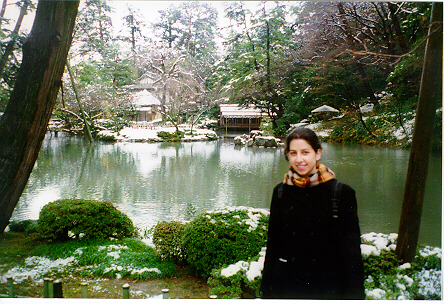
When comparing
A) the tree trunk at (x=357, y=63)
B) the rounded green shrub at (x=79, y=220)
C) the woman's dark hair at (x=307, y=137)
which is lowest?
the rounded green shrub at (x=79, y=220)

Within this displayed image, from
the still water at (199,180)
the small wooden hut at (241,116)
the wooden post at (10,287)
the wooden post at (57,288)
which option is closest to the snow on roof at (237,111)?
the small wooden hut at (241,116)

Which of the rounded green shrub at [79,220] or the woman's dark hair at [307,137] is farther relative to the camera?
the rounded green shrub at [79,220]

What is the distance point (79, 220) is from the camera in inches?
116

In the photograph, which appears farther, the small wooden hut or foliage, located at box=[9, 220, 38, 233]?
the small wooden hut

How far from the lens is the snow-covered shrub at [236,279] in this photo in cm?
216

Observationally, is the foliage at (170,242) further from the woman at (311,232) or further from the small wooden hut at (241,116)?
the small wooden hut at (241,116)

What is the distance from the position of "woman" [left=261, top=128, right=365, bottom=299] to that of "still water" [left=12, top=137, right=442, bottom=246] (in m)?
1.22

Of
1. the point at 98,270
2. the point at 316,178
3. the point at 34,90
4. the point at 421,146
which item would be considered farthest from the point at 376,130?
the point at 34,90

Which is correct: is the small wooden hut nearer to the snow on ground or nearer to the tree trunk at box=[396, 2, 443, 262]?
the snow on ground

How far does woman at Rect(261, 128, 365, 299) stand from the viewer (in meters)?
1.71

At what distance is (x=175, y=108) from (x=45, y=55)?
606 centimetres

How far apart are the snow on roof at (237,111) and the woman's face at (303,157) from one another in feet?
5.87

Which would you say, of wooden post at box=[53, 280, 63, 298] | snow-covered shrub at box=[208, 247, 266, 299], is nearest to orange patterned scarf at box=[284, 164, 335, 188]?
snow-covered shrub at box=[208, 247, 266, 299]

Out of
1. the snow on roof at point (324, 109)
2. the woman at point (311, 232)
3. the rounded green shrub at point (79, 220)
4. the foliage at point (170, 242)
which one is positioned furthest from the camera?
the snow on roof at point (324, 109)
